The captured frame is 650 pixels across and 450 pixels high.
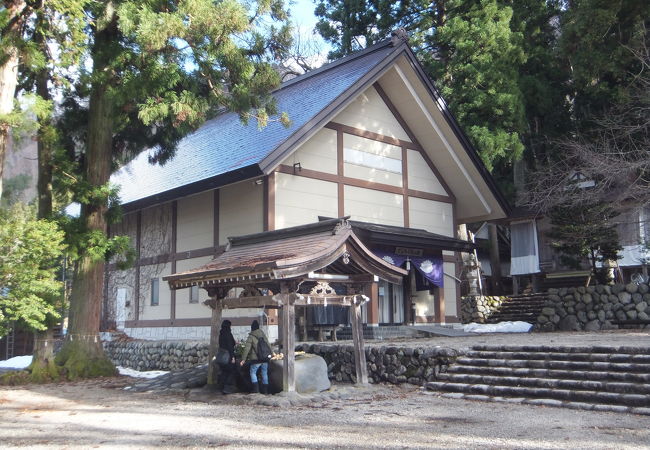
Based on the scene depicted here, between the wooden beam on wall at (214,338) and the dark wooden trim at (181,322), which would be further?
the dark wooden trim at (181,322)

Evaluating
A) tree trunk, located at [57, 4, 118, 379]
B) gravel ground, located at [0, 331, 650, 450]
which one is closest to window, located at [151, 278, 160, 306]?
tree trunk, located at [57, 4, 118, 379]

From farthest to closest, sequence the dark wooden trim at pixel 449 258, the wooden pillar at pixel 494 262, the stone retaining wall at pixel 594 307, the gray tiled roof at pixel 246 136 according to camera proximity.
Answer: the wooden pillar at pixel 494 262 → the dark wooden trim at pixel 449 258 → the stone retaining wall at pixel 594 307 → the gray tiled roof at pixel 246 136

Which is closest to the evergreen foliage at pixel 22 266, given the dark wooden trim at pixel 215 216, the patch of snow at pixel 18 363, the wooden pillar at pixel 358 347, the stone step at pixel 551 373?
the wooden pillar at pixel 358 347

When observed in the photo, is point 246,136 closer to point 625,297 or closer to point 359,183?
point 359,183

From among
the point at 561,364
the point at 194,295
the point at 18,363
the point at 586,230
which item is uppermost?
the point at 586,230

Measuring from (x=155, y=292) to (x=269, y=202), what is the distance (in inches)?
233

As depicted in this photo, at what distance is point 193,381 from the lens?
11.5 meters

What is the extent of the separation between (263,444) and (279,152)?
9081mm

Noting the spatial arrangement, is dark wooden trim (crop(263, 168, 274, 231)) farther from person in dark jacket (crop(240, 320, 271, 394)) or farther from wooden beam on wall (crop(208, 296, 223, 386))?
person in dark jacket (crop(240, 320, 271, 394))

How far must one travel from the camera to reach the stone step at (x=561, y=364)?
9.37 m

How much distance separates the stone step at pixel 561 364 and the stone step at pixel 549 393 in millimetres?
702

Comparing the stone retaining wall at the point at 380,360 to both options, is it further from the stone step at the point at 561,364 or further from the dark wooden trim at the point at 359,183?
the dark wooden trim at the point at 359,183

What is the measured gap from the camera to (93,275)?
558 inches

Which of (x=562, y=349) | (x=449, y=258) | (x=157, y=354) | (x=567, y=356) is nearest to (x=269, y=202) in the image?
(x=157, y=354)
